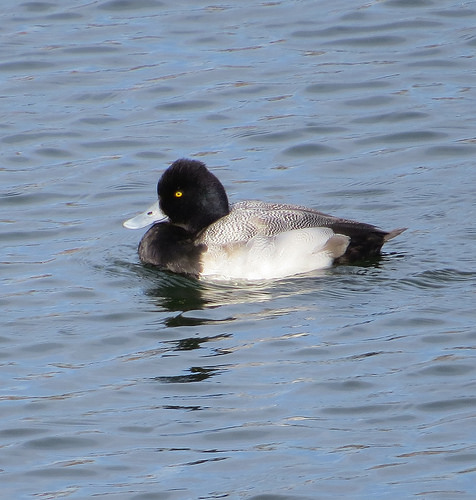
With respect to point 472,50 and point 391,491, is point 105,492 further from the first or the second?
point 472,50

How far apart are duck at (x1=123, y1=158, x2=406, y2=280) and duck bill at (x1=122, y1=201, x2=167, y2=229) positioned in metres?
0.15

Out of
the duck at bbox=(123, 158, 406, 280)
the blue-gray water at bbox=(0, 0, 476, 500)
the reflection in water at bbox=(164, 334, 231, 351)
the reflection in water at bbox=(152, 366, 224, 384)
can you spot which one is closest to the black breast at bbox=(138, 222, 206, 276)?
the duck at bbox=(123, 158, 406, 280)

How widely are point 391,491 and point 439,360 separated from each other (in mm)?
1666

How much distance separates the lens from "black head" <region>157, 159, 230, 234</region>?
9.84 m

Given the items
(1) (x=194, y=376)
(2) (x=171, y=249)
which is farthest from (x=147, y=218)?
(1) (x=194, y=376)

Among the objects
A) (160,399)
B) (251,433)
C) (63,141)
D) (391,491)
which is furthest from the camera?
(63,141)

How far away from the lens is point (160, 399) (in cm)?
745

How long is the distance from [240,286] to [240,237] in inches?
15.3

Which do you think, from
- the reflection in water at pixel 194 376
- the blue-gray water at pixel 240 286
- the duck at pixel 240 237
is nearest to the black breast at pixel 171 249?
the duck at pixel 240 237

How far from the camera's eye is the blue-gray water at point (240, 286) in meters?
6.72

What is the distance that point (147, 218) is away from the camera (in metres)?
10.2

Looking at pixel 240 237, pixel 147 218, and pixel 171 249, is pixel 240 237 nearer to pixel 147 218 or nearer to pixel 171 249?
pixel 171 249

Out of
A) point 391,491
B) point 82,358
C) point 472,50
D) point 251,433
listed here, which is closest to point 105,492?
point 251,433

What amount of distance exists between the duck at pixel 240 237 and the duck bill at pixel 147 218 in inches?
6.0
